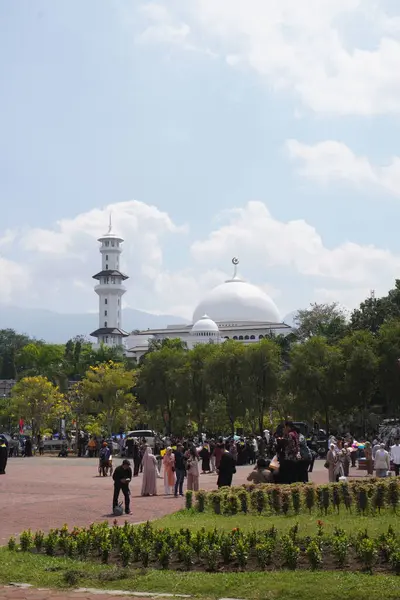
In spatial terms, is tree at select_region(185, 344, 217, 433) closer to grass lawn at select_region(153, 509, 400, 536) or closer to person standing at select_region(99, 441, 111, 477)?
person standing at select_region(99, 441, 111, 477)

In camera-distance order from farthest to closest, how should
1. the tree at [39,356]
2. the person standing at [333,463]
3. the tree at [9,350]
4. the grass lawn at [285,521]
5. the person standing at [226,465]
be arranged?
the tree at [9,350] → the tree at [39,356] → the person standing at [333,463] → the person standing at [226,465] → the grass lawn at [285,521]

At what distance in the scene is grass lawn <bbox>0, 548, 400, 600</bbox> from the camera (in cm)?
820

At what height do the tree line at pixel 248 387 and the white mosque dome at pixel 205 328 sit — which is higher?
the white mosque dome at pixel 205 328

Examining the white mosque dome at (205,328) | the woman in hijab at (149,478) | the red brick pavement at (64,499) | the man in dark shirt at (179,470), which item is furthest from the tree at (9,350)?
the woman in hijab at (149,478)

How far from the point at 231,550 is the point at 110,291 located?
10881 centimetres

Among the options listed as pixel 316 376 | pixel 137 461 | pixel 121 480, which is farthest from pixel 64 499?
pixel 316 376

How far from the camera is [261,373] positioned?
46.9 metres

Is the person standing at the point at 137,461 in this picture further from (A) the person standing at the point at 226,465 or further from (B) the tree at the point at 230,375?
(B) the tree at the point at 230,375

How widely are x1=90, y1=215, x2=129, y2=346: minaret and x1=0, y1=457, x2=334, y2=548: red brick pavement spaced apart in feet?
286

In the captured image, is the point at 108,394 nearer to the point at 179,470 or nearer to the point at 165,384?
the point at 165,384

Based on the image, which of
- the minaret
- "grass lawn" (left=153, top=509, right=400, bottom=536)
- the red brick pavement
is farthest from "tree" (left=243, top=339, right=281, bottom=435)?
the minaret

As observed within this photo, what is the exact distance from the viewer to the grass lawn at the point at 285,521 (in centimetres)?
1236

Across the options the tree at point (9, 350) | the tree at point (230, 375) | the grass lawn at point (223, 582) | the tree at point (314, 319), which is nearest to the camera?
the grass lawn at point (223, 582)

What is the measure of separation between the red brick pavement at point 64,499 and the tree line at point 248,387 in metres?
12.4
